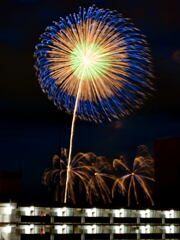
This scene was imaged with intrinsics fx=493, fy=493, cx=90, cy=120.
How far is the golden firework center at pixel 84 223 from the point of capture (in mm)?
45906

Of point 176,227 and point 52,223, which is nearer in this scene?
point 52,223

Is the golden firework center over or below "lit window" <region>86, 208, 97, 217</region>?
below

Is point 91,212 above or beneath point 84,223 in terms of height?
above

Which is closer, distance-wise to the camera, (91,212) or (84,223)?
(84,223)

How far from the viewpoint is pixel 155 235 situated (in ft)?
183

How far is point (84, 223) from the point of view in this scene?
165 ft

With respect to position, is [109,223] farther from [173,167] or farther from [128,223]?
[173,167]

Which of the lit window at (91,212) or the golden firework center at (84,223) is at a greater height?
the lit window at (91,212)

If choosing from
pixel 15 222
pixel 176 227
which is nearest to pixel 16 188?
pixel 176 227

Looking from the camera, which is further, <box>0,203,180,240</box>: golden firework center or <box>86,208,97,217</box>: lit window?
<box>86,208,97,217</box>: lit window

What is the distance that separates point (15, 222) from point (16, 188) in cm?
5810

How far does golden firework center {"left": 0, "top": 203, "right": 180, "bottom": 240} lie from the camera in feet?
151

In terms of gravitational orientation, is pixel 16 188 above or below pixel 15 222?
above

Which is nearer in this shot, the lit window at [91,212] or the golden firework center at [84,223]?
the golden firework center at [84,223]
